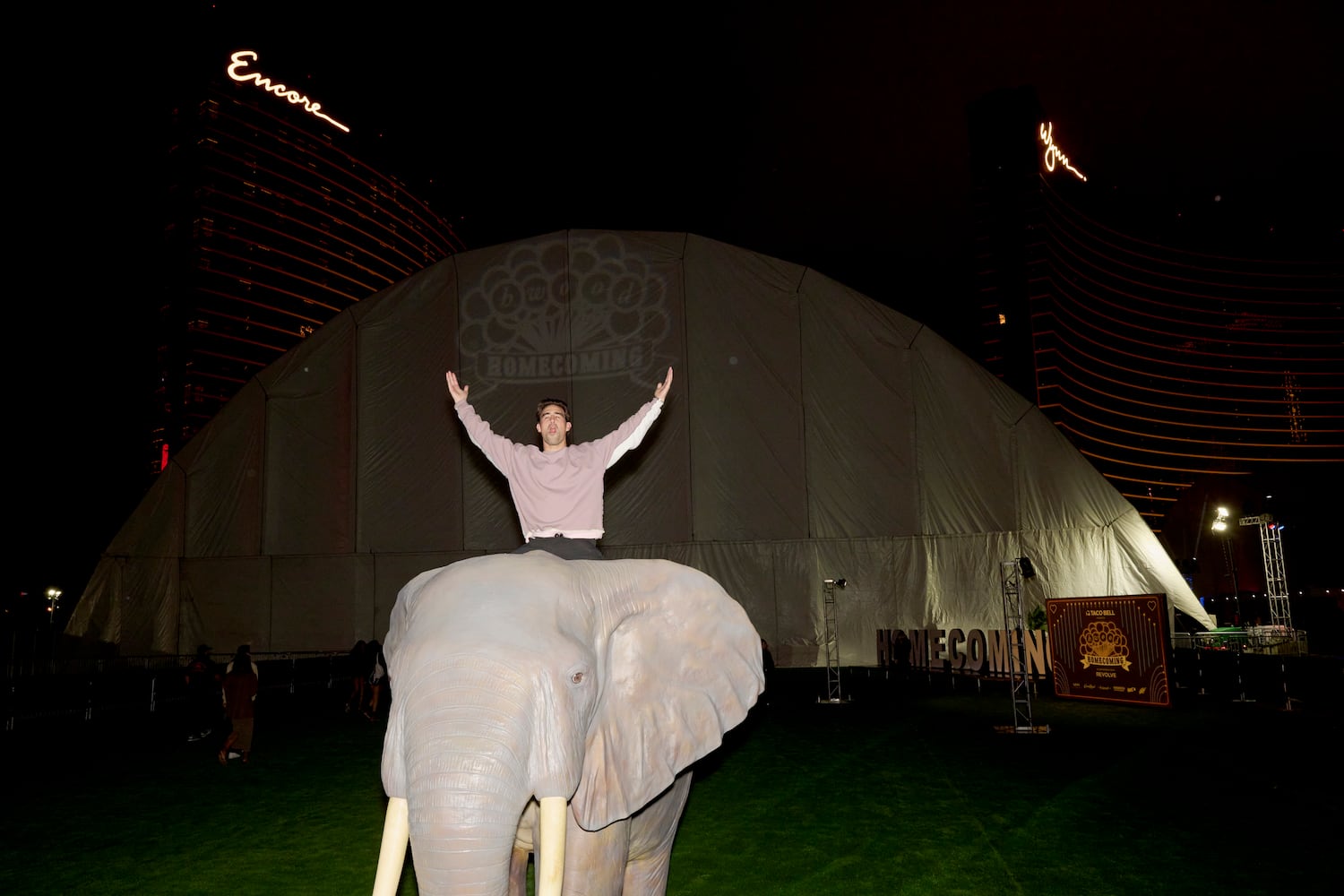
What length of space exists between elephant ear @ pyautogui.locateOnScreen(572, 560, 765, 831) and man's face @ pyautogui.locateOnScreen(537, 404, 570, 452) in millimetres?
829

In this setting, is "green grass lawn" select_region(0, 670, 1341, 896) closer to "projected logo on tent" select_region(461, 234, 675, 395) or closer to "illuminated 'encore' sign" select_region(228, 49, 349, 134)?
"projected logo on tent" select_region(461, 234, 675, 395)

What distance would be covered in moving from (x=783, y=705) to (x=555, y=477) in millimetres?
12087

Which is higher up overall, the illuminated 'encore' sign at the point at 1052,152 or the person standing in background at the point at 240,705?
the illuminated 'encore' sign at the point at 1052,152

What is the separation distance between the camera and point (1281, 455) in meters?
103

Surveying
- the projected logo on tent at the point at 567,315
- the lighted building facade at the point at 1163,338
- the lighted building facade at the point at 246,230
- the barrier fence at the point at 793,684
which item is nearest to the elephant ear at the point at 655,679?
the barrier fence at the point at 793,684

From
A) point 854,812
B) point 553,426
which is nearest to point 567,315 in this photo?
point 854,812

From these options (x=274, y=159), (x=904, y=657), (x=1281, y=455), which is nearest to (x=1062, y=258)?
(x=1281, y=455)

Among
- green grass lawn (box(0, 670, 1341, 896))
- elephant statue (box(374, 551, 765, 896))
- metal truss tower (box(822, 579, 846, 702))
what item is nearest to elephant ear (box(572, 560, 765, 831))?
elephant statue (box(374, 551, 765, 896))

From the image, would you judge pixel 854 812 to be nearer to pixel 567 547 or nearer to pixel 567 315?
pixel 567 547

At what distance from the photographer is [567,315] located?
70.1ft

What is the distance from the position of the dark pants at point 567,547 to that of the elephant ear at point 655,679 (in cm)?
35

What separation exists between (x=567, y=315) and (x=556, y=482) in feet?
58.5

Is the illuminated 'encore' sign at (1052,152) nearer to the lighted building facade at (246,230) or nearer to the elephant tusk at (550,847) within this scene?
the lighted building facade at (246,230)

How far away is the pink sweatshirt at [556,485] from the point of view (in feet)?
13.0
